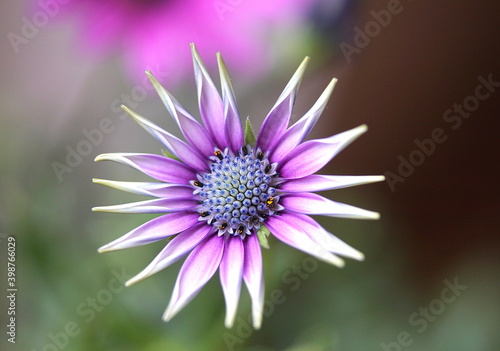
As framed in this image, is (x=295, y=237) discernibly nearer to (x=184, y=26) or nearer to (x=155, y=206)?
(x=155, y=206)

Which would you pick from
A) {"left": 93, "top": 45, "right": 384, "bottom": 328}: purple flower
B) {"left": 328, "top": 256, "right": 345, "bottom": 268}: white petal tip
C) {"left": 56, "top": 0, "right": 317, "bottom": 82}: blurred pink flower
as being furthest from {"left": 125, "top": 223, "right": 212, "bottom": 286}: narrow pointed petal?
{"left": 56, "top": 0, "right": 317, "bottom": 82}: blurred pink flower

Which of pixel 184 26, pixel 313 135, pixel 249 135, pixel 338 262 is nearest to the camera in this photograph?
pixel 338 262

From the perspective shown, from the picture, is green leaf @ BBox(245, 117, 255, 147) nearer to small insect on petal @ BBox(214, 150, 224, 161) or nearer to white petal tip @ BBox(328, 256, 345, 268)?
small insect on petal @ BBox(214, 150, 224, 161)

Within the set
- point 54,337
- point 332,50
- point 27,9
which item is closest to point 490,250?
point 332,50

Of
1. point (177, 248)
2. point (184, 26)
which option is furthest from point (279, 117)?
point (184, 26)

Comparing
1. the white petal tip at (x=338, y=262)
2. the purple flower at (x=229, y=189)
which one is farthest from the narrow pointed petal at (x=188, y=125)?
the white petal tip at (x=338, y=262)

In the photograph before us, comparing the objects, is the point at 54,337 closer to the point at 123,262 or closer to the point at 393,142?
the point at 123,262

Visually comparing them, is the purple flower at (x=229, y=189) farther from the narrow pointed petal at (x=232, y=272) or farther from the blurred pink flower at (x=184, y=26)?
the blurred pink flower at (x=184, y=26)
